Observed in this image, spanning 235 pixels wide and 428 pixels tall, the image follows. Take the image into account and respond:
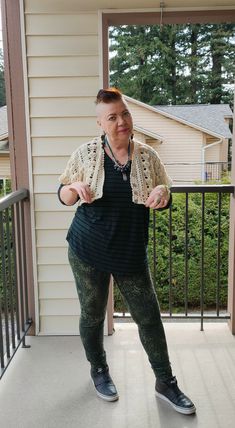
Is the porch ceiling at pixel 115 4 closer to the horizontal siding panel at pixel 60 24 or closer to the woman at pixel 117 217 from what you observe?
the horizontal siding panel at pixel 60 24

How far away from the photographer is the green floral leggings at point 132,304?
2.06m

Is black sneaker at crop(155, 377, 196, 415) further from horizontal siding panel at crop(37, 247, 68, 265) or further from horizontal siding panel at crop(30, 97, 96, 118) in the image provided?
horizontal siding panel at crop(30, 97, 96, 118)

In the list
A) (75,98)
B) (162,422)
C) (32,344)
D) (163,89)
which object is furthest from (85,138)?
(163,89)

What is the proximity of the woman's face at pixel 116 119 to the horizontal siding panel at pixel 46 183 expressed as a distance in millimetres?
1004

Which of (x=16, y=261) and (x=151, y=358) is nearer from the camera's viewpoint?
(x=151, y=358)

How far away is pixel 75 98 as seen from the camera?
110 inches

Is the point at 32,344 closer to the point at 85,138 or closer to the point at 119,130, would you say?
the point at 85,138

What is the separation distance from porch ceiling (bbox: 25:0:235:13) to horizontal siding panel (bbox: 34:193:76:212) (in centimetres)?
111

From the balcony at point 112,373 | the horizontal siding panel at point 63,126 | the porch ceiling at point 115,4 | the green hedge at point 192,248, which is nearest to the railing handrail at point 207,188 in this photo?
the balcony at point 112,373

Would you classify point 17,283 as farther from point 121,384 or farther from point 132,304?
point 132,304

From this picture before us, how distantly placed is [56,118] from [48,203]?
0.53 m

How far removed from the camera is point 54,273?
2975 millimetres

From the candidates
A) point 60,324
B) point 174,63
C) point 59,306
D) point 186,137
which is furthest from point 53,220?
point 174,63

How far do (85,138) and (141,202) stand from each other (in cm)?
105
